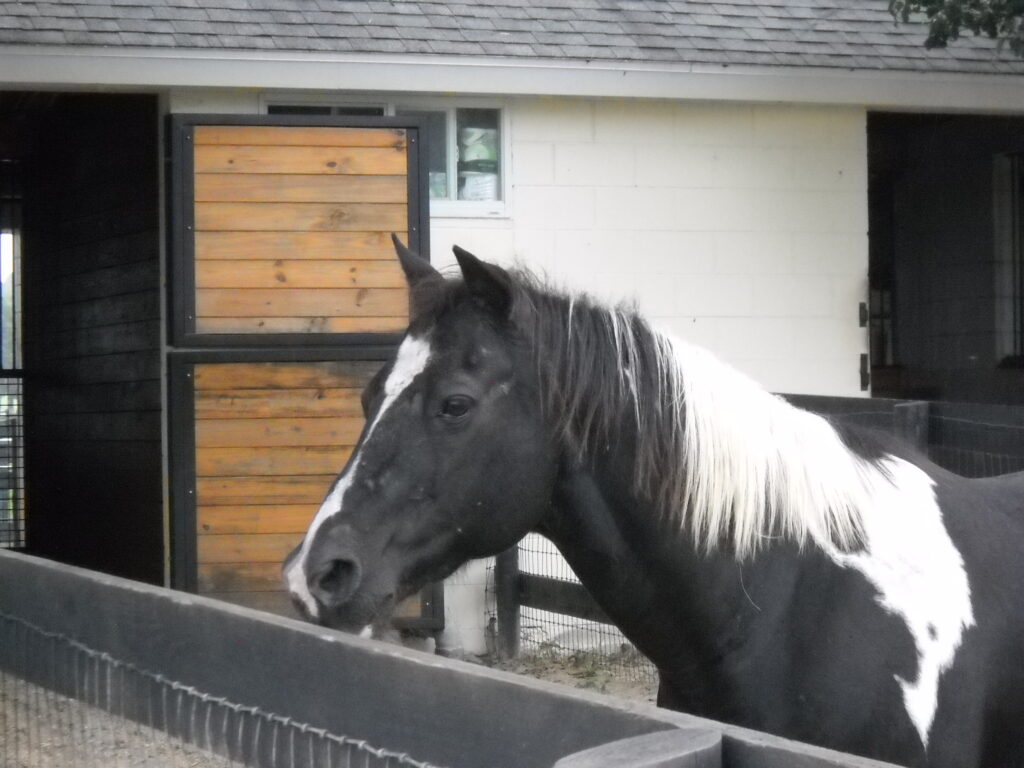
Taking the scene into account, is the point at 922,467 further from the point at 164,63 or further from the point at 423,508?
the point at 164,63

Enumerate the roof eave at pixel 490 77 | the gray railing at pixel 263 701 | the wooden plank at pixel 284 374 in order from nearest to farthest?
the gray railing at pixel 263 701 < the wooden plank at pixel 284 374 < the roof eave at pixel 490 77

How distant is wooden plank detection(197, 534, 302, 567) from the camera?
19.0 ft

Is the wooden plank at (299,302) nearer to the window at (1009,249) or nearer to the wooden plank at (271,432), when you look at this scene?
the wooden plank at (271,432)

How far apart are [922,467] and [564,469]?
93 cm

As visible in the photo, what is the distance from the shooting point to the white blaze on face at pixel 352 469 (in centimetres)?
230

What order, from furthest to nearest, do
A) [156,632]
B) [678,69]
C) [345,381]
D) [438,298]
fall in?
[678,69], [345,381], [438,298], [156,632]

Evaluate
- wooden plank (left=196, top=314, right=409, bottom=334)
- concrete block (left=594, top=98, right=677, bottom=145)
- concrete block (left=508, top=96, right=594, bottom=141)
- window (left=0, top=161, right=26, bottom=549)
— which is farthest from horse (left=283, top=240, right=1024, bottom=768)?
window (left=0, top=161, right=26, bottom=549)

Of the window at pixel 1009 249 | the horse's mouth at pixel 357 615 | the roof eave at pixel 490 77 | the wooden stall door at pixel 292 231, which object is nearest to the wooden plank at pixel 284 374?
the wooden stall door at pixel 292 231

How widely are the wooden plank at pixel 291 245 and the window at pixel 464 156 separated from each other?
0.87 m

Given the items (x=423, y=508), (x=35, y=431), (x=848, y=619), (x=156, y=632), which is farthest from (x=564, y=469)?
(x=35, y=431)

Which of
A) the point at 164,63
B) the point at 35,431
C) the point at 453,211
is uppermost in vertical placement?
the point at 164,63

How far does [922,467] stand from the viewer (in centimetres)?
292

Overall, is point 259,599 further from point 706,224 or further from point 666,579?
point 666,579

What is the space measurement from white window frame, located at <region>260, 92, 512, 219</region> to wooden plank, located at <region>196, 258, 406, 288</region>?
0.85 meters
